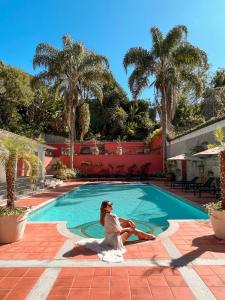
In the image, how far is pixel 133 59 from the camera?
70.0ft

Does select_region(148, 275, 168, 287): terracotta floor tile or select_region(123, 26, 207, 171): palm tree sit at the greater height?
select_region(123, 26, 207, 171): palm tree

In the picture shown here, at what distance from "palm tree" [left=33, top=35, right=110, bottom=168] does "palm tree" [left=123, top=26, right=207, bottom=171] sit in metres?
2.45

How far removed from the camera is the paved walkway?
3.79m

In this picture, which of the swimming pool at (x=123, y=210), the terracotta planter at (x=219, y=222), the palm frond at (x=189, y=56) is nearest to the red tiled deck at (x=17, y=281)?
the swimming pool at (x=123, y=210)

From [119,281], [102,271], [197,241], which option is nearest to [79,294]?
[119,281]

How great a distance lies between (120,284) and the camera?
4023 mm

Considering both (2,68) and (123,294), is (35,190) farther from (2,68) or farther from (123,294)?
(2,68)

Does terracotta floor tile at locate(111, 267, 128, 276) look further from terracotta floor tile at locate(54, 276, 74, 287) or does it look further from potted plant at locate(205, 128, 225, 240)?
potted plant at locate(205, 128, 225, 240)

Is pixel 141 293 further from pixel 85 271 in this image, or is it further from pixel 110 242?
pixel 110 242

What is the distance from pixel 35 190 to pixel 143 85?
11.8m

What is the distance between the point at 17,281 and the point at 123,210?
25.4 ft

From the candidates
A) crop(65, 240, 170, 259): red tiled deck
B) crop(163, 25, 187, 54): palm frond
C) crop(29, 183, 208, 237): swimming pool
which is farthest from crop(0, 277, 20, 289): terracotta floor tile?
crop(163, 25, 187, 54): palm frond

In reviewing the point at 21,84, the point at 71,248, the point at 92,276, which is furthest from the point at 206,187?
the point at 21,84

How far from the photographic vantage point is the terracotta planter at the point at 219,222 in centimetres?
593
